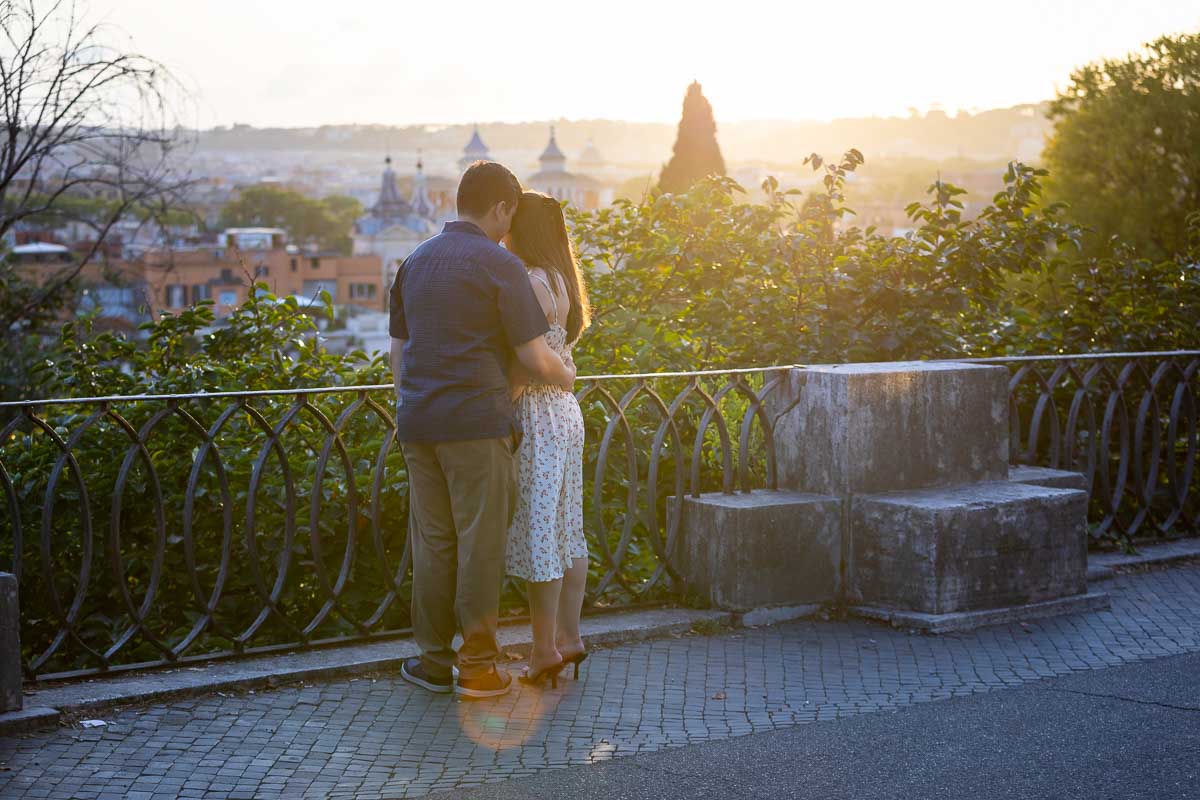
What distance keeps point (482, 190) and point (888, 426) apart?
7.43 feet

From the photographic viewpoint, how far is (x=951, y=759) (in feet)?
14.5

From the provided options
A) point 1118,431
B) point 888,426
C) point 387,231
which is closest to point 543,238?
point 888,426

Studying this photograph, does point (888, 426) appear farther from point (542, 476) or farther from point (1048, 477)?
point (542, 476)

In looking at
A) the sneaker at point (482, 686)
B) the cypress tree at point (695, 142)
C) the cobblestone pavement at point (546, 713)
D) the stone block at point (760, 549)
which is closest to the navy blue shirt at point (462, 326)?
the sneaker at point (482, 686)

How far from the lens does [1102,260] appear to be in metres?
9.23

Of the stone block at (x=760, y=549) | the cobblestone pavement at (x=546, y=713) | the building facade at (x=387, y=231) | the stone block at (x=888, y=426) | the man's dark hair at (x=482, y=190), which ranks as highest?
the man's dark hair at (x=482, y=190)

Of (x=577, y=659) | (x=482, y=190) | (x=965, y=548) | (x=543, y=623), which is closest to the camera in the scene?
(x=482, y=190)

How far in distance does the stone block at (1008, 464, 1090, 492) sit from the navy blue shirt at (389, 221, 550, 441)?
117 inches

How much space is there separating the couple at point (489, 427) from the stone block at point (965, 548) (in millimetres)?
1503

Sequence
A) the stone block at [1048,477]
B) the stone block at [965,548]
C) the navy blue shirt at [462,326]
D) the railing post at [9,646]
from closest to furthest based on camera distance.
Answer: the railing post at [9,646] → the navy blue shirt at [462,326] → the stone block at [965,548] → the stone block at [1048,477]

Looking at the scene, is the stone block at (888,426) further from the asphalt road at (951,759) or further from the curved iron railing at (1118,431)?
the asphalt road at (951,759)

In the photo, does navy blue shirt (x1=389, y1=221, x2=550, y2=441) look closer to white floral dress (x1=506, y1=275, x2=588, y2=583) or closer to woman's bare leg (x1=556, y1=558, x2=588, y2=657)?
white floral dress (x1=506, y1=275, x2=588, y2=583)

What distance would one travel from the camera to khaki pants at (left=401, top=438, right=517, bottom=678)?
4820 millimetres

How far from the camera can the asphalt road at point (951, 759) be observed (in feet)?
13.5
